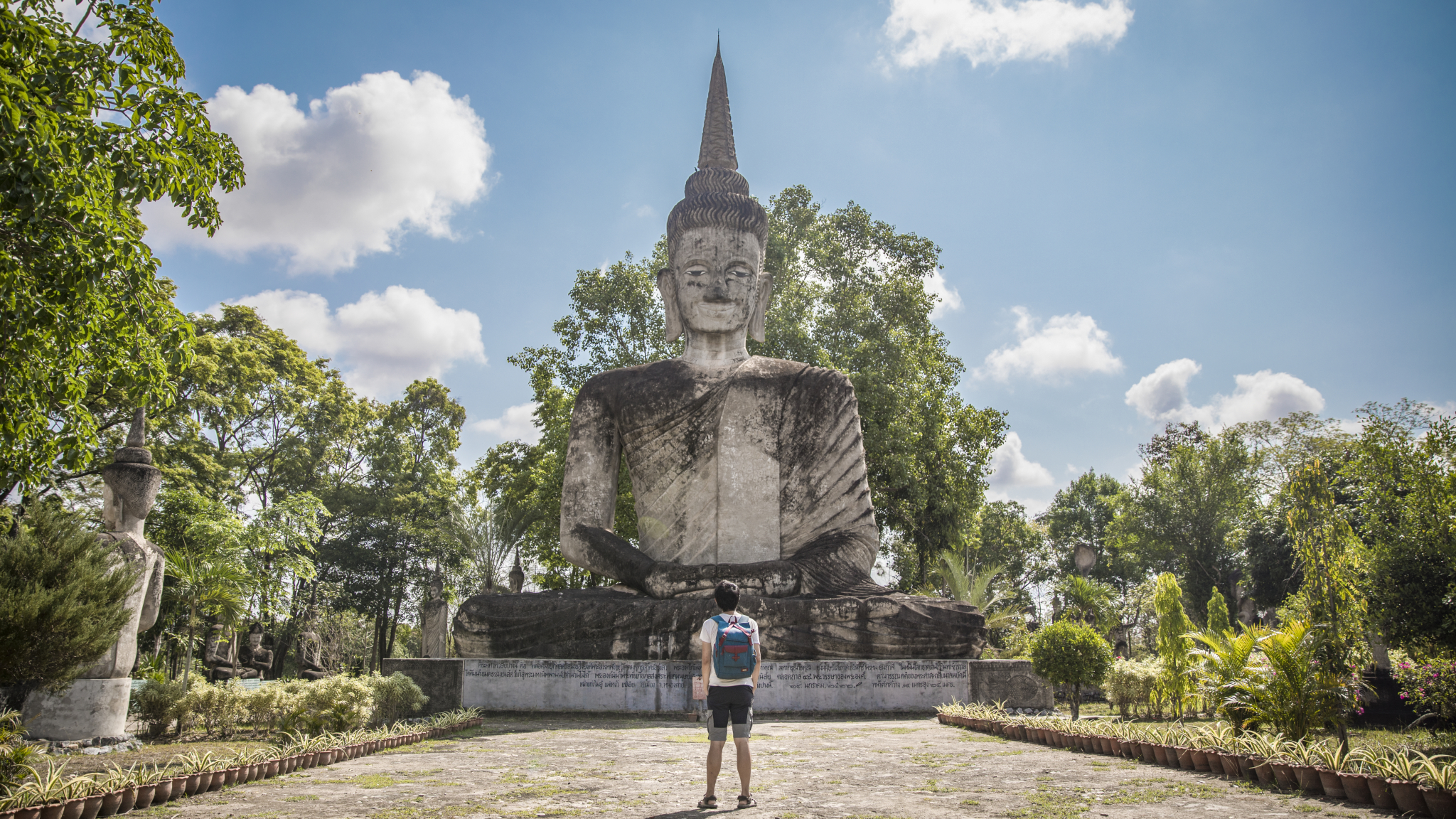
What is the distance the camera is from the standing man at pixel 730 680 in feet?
12.7

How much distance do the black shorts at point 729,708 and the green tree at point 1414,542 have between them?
23.0ft

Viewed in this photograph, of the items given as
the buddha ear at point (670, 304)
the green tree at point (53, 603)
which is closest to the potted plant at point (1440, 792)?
the green tree at point (53, 603)

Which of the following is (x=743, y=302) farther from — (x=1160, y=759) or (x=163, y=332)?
(x=1160, y=759)

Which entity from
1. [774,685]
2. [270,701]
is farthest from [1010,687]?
[270,701]

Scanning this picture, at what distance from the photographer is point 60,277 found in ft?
17.9

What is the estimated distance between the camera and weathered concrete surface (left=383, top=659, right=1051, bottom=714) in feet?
26.2

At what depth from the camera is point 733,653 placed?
3986 mm

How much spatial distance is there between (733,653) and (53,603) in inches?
241

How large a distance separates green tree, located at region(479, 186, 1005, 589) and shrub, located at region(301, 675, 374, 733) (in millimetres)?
11889

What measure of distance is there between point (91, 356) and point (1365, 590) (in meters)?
10.9

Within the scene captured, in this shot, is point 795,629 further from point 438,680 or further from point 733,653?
point 733,653

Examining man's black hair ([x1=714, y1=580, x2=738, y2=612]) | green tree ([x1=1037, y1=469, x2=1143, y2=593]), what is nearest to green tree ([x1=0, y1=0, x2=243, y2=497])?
man's black hair ([x1=714, y1=580, x2=738, y2=612])

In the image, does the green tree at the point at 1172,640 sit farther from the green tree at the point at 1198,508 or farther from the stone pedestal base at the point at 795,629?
the green tree at the point at 1198,508

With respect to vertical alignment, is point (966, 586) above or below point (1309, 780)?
above
